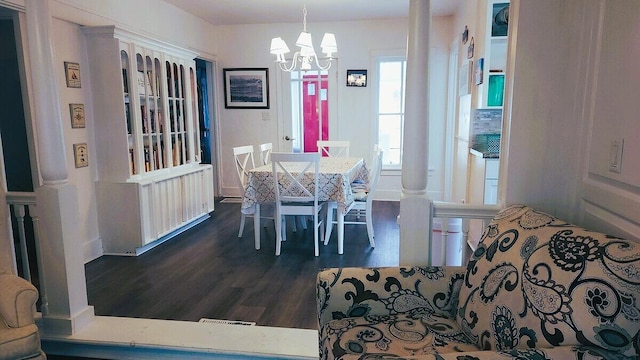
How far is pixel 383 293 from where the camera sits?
5.38 ft

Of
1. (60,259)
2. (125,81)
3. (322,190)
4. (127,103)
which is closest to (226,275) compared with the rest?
(322,190)

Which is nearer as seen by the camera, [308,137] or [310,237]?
[310,237]

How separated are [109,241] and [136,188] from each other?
22.5 inches

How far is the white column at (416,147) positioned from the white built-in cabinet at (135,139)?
2687mm

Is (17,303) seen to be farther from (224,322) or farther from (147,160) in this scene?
(147,160)

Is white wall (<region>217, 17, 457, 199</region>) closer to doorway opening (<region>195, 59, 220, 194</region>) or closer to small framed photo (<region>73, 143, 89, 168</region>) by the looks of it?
doorway opening (<region>195, 59, 220, 194</region>)

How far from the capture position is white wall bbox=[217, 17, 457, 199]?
5629 millimetres

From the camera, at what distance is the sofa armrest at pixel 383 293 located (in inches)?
64.2

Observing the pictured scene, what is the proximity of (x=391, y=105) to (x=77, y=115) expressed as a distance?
3.91 meters

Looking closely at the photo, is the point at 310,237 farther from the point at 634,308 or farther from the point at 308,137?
the point at 634,308

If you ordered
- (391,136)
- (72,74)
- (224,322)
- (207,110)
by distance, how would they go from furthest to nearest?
(207,110) → (391,136) → (72,74) → (224,322)

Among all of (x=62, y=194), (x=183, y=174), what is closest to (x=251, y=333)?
(x=62, y=194)

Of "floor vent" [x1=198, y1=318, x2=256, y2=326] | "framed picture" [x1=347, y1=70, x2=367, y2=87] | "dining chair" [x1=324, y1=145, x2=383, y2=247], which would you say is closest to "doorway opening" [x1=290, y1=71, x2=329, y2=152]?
"framed picture" [x1=347, y1=70, x2=367, y2=87]

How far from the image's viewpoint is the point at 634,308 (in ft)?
3.32
